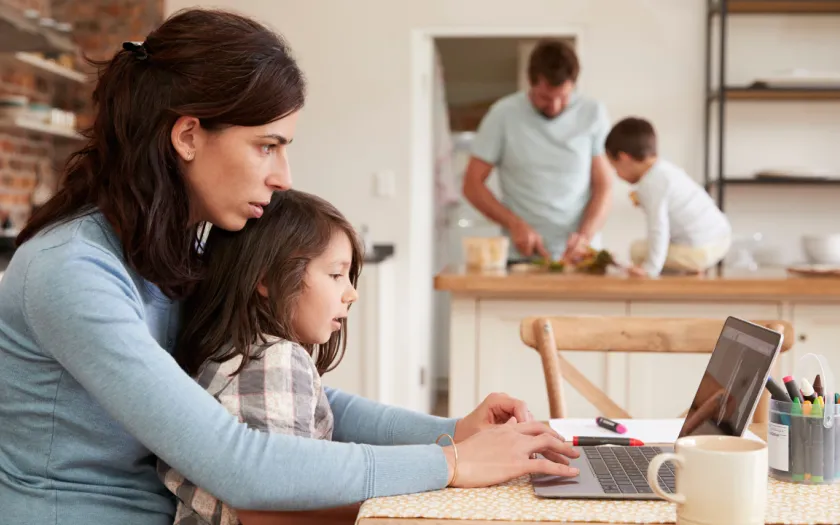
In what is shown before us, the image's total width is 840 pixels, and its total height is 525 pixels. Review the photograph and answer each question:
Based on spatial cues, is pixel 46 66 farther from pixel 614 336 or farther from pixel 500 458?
pixel 500 458

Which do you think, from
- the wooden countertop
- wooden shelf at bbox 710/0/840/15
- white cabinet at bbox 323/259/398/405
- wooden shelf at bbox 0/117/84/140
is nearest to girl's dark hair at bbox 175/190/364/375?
the wooden countertop

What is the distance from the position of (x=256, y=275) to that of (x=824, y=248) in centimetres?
235

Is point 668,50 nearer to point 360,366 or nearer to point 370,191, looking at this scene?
point 370,191

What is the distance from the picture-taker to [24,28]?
150 inches

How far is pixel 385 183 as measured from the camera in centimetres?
457

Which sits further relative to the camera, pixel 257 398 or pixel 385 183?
pixel 385 183

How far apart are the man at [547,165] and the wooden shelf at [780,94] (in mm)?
1011

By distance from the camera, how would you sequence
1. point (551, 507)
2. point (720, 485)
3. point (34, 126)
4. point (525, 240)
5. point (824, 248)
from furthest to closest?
point (34, 126), point (525, 240), point (824, 248), point (551, 507), point (720, 485)

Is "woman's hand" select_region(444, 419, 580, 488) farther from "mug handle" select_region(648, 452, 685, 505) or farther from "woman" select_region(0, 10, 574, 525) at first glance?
"mug handle" select_region(648, 452, 685, 505)

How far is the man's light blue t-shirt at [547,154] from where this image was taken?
12.0 ft

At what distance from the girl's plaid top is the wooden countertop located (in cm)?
150

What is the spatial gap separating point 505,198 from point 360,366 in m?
0.93

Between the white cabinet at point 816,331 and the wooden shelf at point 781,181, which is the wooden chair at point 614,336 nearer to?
the white cabinet at point 816,331

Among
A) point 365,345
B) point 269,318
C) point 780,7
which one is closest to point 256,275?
point 269,318
